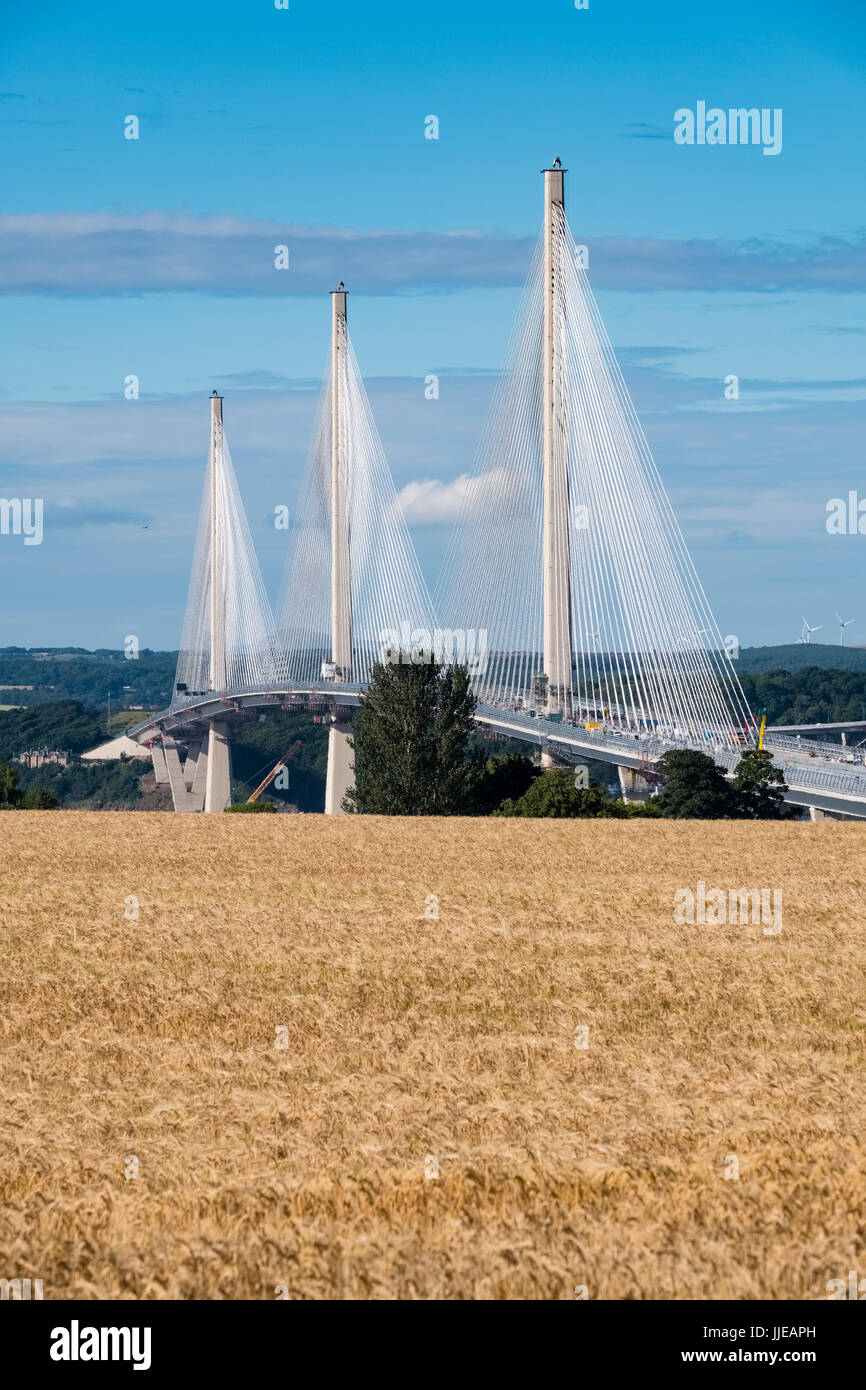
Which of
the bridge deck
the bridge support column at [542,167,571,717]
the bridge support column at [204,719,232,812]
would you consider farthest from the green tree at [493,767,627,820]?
the bridge support column at [204,719,232,812]

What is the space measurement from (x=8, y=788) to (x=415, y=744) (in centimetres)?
1940

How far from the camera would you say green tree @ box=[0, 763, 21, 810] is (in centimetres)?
6825

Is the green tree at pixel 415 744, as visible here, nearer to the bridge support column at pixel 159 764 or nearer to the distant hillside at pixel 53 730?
the bridge support column at pixel 159 764

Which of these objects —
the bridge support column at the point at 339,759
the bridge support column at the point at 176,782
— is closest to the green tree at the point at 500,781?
the bridge support column at the point at 339,759

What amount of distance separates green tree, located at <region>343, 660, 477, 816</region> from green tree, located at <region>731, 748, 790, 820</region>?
10.9 metres

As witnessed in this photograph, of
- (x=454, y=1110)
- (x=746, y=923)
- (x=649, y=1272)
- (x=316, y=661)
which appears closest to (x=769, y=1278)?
(x=649, y=1272)

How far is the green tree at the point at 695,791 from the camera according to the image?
61.4 m

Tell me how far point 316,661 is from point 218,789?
17.9 meters

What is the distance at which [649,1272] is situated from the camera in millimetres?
8688

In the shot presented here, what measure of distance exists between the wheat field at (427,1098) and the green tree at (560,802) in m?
29.0

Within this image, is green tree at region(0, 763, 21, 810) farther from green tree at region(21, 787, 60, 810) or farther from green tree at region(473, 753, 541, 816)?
green tree at region(473, 753, 541, 816)

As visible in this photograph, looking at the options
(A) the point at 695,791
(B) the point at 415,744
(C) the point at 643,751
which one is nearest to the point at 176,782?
(C) the point at 643,751

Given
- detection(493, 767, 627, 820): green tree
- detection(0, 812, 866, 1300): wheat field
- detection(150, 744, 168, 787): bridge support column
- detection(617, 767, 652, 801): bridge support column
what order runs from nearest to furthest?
1. detection(0, 812, 866, 1300): wheat field
2. detection(493, 767, 627, 820): green tree
3. detection(617, 767, 652, 801): bridge support column
4. detection(150, 744, 168, 787): bridge support column
